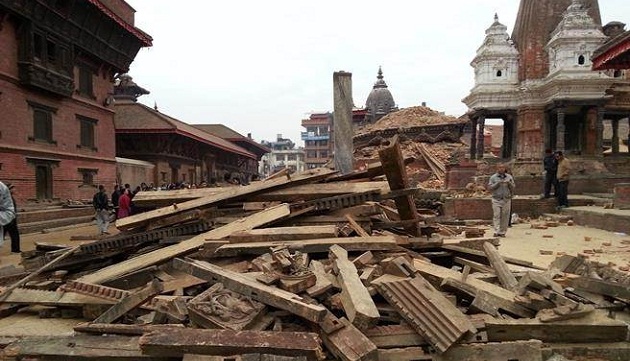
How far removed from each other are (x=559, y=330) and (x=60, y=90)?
20558mm

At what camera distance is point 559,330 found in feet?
10.9

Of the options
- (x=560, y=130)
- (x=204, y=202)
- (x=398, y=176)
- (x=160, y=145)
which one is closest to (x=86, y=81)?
(x=160, y=145)

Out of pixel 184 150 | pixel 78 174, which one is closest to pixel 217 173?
pixel 184 150

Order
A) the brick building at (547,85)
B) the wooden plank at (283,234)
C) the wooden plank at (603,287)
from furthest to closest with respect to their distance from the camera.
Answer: the brick building at (547,85) < the wooden plank at (283,234) < the wooden plank at (603,287)

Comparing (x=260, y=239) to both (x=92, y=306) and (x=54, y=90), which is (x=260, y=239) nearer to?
(x=92, y=306)

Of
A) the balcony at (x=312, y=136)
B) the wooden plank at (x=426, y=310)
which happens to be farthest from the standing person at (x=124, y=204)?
the balcony at (x=312, y=136)

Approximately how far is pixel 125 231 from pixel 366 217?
3292 mm

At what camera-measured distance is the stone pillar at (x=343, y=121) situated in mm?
7992

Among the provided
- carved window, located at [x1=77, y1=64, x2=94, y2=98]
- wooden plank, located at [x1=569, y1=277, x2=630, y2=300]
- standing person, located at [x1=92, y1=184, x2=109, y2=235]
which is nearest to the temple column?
wooden plank, located at [x1=569, y1=277, x2=630, y2=300]

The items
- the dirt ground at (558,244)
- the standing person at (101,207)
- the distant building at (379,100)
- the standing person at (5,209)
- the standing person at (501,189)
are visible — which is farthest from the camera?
the distant building at (379,100)

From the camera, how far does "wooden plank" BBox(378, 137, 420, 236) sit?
4824mm

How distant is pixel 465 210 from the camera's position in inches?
554

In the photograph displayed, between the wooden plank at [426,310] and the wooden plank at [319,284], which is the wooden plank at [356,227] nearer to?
the wooden plank at [319,284]

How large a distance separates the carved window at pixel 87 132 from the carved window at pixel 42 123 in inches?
86.8
